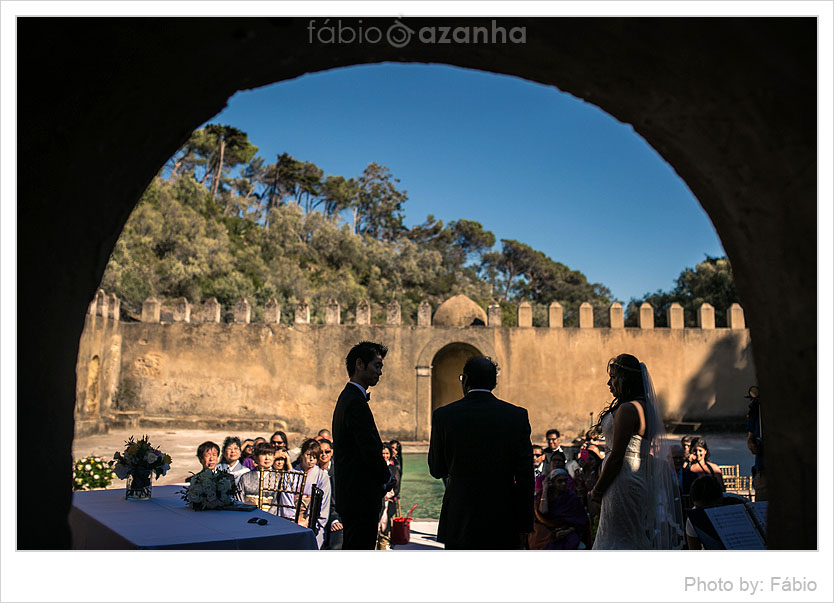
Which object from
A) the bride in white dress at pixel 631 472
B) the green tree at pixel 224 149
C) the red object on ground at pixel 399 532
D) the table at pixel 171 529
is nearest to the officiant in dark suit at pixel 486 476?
the bride in white dress at pixel 631 472

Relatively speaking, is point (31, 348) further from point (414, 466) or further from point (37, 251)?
point (414, 466)

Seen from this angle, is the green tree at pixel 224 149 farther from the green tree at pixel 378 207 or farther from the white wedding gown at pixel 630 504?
the white wedding gown at pixel 630 504

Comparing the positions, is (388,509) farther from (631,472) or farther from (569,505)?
(631,472)

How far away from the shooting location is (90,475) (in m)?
5.93

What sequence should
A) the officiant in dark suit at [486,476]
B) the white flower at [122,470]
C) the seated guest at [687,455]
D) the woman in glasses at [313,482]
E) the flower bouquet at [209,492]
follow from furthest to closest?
the seated guest at [687,455] < the woman in glasses at [313,482] < the white flower at [122,470] < the flower bouquet at [209,492] < the officiant in dark suit at [486,476]

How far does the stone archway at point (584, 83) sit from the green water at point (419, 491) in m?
7.21

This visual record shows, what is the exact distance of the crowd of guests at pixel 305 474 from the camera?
5047 mm

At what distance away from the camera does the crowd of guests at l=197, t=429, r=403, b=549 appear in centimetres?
505

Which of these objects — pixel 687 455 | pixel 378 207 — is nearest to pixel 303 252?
pixel 378 207

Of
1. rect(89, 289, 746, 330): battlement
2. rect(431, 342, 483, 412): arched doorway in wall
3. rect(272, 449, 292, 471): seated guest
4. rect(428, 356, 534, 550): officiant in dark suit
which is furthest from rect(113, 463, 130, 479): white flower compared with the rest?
rect(431, 342, 483, 412): arched doorway in wall

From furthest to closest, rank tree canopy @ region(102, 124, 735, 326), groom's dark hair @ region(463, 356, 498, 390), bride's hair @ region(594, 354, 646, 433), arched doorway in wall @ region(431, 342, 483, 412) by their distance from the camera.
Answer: tree canopy @ region(102, 124, 735, 326), arched doorway in wall @ region(431, 342, 483, 412), bride's hair @ region(594, 354, 646, 433), groom's dark hair @ region(463, 356, 498, 390)

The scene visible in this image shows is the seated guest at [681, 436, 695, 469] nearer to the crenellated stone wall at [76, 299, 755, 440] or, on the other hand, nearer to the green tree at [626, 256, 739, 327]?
the crenellated stone wall at [76, 299, 755, 440]

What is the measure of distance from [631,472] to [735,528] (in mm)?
547

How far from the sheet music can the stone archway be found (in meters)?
0.78
